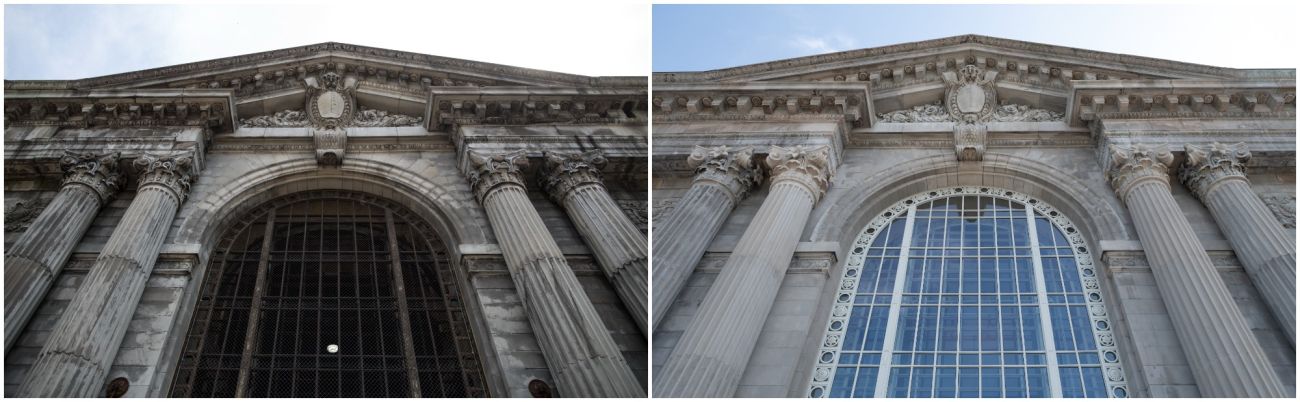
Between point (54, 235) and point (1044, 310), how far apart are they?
14099mm

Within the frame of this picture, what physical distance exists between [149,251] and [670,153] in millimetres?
8373

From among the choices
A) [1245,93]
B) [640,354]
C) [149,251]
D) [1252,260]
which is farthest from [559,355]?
[1245,93]

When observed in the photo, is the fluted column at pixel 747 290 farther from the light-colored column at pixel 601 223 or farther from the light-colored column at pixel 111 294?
the light-colored column at pixel 111 294

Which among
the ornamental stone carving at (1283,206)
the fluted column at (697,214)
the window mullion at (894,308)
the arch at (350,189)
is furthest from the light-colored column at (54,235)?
the ornamental stone carving at (1283,206)

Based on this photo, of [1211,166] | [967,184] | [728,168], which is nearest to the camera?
[1211,166]

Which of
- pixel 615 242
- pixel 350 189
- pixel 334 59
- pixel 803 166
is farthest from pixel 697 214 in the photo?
pixel 334 59

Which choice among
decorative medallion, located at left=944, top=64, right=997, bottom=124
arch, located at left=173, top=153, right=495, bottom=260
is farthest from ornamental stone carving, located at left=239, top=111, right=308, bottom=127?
decorative medallion, located at left=944, top=64, right=997, bottom=124

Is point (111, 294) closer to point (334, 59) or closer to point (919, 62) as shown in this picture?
point (334, 59)

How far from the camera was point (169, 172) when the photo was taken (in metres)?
23.5

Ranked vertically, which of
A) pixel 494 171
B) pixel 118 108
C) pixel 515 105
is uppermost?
pixel 515 105

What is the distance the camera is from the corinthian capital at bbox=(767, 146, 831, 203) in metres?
23.7

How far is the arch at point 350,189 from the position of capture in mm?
23094

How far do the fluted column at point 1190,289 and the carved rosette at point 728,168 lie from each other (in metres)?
5.66

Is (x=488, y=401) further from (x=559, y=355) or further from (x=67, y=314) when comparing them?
(x=67, y=314)
